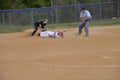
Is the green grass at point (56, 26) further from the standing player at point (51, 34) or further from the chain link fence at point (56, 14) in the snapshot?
the standing player at point (51, 34)

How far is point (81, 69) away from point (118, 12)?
2643 centimetres

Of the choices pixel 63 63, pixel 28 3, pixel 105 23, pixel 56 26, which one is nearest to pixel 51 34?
pixel 56 26

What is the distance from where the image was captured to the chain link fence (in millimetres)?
31359

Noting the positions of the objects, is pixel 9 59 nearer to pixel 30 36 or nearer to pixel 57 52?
pixel 57 52

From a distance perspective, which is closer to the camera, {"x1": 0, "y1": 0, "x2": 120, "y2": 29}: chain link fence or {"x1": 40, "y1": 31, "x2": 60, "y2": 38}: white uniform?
{"x1": 40, "y1": 31, "x2": 60, "y2": 38}: white uniform

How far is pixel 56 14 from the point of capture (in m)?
33.8

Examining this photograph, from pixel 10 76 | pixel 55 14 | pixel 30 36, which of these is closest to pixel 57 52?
pixel 10 76

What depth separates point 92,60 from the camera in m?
12.9

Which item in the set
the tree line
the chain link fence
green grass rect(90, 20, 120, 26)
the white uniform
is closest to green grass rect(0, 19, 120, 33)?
green grass rect(90, 20, 120, 26)

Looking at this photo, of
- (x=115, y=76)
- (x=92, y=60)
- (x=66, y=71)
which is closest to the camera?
(x=115, y=76)

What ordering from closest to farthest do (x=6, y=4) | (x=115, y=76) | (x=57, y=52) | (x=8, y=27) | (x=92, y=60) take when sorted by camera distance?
(x=115, y=76) < (x=92, y=60) < (x=57, y=52) < (x=8, y=27) < (x=6, y=4)

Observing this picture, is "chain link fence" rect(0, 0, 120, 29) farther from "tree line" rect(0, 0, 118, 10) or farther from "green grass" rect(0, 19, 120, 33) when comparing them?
"tree line" rect(0, 0, 118, 10)

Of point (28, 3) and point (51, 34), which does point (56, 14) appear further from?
point (51, 34)

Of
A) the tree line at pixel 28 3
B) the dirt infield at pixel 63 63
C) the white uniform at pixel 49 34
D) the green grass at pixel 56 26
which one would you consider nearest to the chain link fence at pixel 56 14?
the green grass at pixel 56 26
